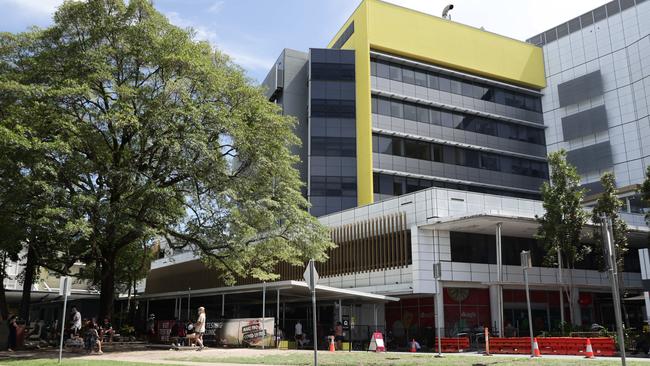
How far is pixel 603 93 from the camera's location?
6238 centimetres

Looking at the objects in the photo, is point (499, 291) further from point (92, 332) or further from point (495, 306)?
point (92, 332)

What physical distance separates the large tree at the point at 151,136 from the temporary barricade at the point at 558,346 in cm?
1008

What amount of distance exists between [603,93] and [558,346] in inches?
1843

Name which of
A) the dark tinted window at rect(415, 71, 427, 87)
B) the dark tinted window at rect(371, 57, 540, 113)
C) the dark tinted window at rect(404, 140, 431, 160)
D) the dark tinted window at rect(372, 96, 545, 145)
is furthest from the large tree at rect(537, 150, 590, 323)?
the dark tinted window at rect(415, 71, 427, 87)

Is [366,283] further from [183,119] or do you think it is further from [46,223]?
[46,223]

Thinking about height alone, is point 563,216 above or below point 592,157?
below

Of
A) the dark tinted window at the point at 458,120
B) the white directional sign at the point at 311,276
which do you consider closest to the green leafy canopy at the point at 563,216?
the white directional sign at the point at 311,276

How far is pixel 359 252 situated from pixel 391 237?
310 centimetres

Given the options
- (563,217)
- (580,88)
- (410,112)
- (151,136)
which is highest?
(580,88)

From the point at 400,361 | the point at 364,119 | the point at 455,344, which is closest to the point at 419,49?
the point at 364,119

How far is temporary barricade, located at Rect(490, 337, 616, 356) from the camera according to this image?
22.4 meters

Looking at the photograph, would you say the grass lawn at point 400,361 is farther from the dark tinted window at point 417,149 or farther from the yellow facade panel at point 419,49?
the dark tinted window at point 417,149

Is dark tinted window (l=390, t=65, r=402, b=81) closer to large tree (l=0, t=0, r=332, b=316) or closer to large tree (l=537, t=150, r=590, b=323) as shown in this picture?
large tree (l=537, t=150, r=590, b=323)

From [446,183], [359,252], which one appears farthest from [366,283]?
[446,183]
